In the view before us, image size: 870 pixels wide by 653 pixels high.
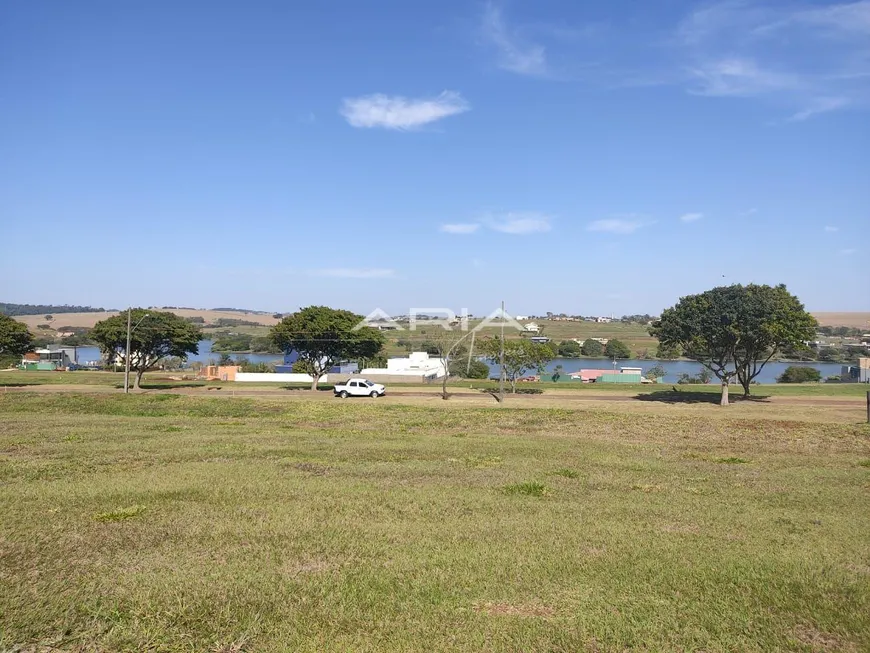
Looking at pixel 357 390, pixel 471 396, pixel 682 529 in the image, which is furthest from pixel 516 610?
pixel 471 396

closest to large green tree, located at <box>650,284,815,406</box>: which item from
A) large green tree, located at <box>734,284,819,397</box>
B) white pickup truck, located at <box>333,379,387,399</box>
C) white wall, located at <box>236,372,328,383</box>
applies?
large green tree, located at <box>734,284,819,397</box>

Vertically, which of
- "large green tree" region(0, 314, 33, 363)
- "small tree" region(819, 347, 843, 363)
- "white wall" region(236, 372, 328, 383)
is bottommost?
"white wall" region(236, 372, 328, 383)

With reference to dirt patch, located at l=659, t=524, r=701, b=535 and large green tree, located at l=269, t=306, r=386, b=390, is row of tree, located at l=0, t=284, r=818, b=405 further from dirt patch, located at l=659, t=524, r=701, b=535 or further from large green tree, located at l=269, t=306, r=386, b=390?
dirt patch, located at l=659, t=524, r=701, b=535

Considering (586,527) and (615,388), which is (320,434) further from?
(615,388)

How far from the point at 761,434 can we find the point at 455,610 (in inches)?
928

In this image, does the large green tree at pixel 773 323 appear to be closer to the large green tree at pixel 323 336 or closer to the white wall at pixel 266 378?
the large green tree at pixel 323 336

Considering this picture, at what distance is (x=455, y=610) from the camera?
20.8 ft

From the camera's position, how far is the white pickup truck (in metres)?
49.3

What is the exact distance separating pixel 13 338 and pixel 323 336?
25.3 m

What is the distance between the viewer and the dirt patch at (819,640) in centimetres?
568

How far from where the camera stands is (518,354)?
2372 inches

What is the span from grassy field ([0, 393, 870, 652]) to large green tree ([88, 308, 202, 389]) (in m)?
39.5

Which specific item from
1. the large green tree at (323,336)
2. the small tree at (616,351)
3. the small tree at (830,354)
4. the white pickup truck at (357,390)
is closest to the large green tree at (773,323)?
the white pickup truck at (357,390)

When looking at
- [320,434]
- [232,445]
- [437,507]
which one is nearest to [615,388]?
[320,434]
